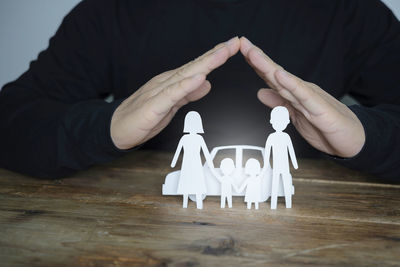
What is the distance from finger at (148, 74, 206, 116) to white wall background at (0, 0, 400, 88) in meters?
1.21

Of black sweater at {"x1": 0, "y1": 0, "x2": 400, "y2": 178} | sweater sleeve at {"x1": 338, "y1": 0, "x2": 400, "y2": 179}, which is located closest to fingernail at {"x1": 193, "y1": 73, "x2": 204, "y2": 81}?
black sweater at {"x1": 0, "y1": 0, "x2": 400, "y2": 178}

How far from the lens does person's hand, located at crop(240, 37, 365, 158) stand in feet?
2.36

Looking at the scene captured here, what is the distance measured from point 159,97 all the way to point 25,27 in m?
1.38

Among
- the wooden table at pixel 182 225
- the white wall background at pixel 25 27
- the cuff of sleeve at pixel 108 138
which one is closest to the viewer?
the wooden table at pixel 182 225

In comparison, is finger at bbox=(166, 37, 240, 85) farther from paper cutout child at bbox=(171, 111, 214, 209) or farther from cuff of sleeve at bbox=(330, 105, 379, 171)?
cuff of sleeve at bbox=(330, 105, 379, 171)

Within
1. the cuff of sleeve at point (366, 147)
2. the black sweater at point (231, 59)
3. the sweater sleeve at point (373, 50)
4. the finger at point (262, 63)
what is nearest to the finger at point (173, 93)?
the finger at point (262, 63)

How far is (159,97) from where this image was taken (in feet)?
2.43

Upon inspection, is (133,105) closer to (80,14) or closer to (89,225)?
(89,225)

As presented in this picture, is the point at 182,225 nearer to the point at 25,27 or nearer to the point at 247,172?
the point at 247,172

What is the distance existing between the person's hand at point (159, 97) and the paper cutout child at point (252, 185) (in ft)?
0.73

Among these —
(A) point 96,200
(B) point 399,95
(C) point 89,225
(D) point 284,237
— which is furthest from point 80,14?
(B) point 399,95

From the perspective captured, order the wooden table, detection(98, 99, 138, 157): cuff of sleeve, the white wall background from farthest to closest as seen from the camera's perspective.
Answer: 1. the white wall background
2. detection(98, 99, 138, 157): cuff of sleeve
3. the wooden table

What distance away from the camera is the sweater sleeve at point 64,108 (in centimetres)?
88

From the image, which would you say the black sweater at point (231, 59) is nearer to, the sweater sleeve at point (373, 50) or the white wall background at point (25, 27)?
the sweater sleeve at point (373, 50)
